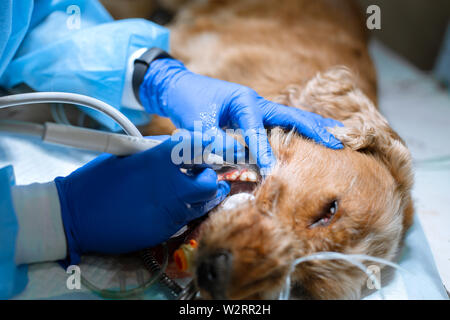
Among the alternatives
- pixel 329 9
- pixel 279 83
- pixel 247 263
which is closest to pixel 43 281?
pixel 247 263

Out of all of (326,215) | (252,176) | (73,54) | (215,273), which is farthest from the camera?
(73,54)

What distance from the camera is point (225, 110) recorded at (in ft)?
4.45

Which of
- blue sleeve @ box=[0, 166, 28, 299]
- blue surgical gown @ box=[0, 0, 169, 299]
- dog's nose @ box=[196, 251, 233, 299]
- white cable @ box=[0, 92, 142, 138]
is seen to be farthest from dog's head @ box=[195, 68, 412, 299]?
blue surgical gown @ box=[0, 0, 169, 299]

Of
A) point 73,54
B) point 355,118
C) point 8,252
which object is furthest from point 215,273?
point 73,54

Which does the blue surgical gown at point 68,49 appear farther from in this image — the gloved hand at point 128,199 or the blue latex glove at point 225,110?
the gloved hand at point 128,199

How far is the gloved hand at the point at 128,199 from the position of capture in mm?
1047

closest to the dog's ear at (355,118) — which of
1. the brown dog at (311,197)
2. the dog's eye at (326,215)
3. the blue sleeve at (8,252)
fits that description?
the brown dog at (311,197)

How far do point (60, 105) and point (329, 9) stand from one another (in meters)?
1.84

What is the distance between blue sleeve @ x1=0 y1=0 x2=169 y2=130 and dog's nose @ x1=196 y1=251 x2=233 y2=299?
2.33ft

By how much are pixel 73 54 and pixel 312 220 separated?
1.14 m

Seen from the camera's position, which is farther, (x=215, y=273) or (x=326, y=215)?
(x=326, y=215)

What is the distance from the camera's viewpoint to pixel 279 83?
1837 mm

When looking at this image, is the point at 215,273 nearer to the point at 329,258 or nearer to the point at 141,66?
the point at 329,258
